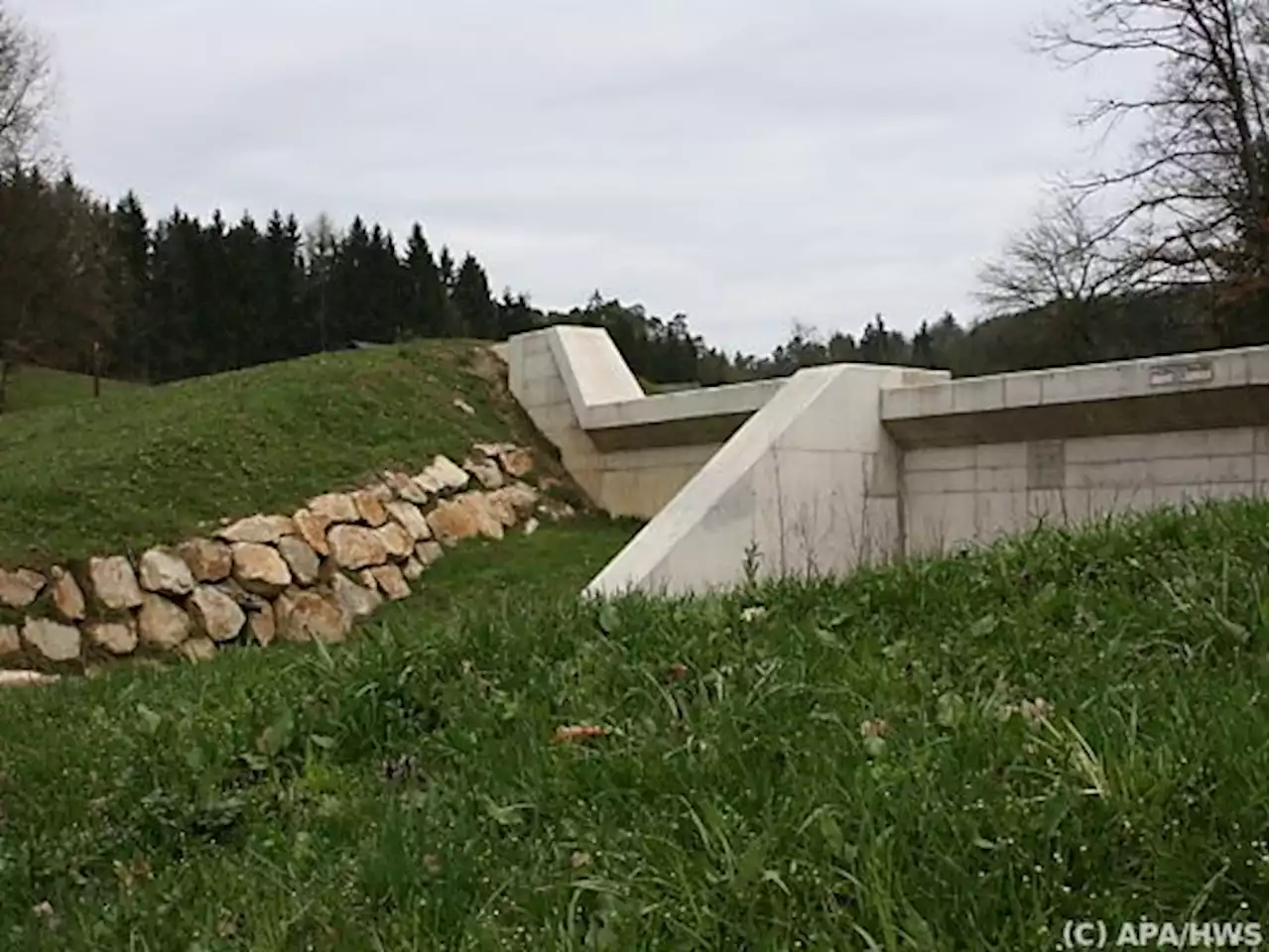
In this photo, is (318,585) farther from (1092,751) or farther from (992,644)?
(1092,751)

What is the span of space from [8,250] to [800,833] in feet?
97.6

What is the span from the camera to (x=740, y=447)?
845cm

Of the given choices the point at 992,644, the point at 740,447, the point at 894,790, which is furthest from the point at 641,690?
the point at 740,447

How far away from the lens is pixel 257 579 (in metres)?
8.65

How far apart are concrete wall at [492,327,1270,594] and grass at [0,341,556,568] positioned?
3.05 m

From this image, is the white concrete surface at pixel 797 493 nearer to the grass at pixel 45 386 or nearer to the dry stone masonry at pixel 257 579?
the dry stone masonry at pixel 257 579

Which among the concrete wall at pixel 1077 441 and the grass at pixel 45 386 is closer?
the concrete wall at pixel 1077 441

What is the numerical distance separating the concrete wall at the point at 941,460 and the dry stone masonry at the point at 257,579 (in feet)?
7.79

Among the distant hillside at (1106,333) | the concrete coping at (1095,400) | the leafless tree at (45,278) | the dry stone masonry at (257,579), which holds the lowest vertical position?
the dry stone masonry at (257,579)

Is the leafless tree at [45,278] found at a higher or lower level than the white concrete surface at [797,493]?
higher

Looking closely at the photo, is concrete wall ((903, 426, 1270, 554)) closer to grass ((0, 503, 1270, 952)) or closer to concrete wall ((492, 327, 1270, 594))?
concrete wall ((492, 327, 1270, 594))

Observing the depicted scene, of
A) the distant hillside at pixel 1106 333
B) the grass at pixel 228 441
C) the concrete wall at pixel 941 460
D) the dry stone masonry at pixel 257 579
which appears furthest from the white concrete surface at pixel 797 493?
the distant hillside at pixel 1106 333

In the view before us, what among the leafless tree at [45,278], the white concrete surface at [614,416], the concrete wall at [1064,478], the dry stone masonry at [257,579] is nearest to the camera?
the concrete wall at [1064,478]

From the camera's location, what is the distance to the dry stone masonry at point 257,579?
25.3 feet
